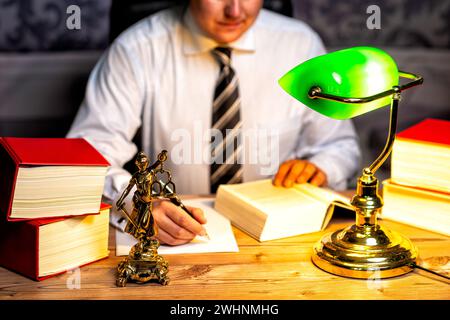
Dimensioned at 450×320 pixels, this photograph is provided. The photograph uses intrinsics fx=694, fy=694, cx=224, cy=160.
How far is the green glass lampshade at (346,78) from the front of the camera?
121cm

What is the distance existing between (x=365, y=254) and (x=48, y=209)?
584 mm

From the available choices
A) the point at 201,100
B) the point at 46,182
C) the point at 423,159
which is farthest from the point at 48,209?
the point at 201,100

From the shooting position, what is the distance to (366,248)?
1291 millimetres

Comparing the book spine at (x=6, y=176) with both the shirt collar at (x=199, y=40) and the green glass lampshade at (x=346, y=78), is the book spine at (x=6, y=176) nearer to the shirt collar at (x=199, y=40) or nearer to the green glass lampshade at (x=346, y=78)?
the green glass lampshade at (x=346, y=78)

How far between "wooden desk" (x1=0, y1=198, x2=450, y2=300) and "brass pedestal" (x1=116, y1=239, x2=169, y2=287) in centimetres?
1

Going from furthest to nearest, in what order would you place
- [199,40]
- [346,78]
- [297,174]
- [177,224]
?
[199,40]
[297,174]
[177,224]
[346,78]

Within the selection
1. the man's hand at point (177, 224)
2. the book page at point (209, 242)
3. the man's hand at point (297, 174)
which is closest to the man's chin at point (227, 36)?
the man's hand at point (297, 174)

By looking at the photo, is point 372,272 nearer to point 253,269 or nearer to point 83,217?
point 253,269

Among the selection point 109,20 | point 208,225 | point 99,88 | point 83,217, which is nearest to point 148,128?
point 99,88

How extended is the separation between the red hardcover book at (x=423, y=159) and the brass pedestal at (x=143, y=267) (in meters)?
0.58

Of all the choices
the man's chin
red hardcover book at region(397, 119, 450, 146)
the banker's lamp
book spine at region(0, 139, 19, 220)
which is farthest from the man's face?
book spine at region(0, 139, 19, 220)

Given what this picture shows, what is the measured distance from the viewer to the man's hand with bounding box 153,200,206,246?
1.37 metres

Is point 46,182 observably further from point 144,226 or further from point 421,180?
point 421,180
